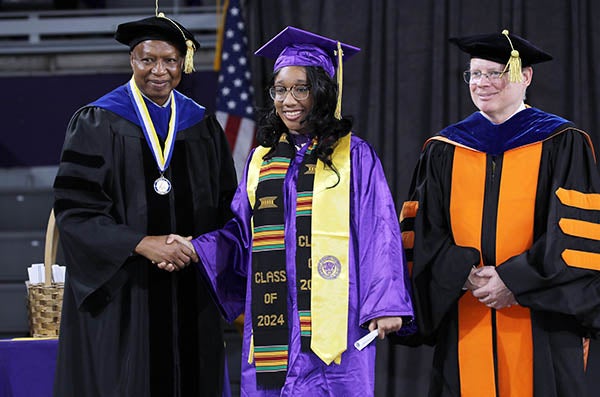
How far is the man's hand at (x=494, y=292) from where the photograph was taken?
3428 mm

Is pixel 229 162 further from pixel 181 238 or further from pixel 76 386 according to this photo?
pixel 76 386

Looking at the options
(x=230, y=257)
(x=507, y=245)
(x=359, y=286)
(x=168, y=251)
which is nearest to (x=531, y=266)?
(x=507, y=245)

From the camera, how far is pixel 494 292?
3432 millimetres

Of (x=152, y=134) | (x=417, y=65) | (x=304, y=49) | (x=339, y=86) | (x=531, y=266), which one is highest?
(x=417, y=65)

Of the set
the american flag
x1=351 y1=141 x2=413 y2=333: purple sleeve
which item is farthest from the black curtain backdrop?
x1=351 y1=141 x2=413 y2=333: purple sleeve

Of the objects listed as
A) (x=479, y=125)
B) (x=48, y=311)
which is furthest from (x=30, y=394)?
(x=479, y=125)

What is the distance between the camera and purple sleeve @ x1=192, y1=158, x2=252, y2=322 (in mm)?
3508

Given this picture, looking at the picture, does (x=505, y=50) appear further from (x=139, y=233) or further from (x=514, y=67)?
(x=139, y=233)

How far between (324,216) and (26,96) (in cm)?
464

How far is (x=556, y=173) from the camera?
349cm

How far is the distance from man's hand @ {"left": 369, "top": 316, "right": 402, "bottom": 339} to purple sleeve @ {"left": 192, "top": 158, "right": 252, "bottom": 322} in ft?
1.85

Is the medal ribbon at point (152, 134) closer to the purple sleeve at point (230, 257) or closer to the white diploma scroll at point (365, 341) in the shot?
the purple sleeve at point (230, 257)

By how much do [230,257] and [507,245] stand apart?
1124mm

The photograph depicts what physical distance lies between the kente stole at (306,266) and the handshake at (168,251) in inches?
12.7
